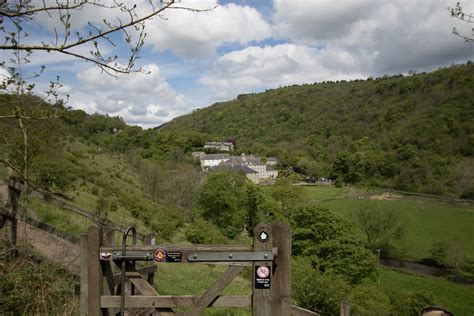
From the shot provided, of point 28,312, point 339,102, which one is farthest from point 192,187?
point 339,102

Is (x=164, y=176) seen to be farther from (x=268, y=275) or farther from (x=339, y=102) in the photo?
(x=339, y=102)

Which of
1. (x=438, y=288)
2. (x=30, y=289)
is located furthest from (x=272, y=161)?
(x=30, y=289)

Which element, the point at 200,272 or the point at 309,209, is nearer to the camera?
the point at 200,272

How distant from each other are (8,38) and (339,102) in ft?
554

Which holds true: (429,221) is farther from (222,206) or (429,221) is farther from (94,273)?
(94,273)

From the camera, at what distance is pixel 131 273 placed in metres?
3.48

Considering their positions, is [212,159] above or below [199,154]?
below

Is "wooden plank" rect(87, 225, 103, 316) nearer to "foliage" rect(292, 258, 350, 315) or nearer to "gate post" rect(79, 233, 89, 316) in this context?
"gate post" rect(79, 233, 89, 316)

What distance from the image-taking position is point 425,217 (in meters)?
65.6

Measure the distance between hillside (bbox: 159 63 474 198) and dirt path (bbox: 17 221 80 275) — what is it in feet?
291

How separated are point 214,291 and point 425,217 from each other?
7110 cm

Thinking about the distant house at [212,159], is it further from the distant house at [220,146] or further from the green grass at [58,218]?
the green grass at [58,218]

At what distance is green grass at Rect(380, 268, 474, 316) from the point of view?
105ft

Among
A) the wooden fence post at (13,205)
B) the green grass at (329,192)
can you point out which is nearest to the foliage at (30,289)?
the wooden fence post at (13,205)
